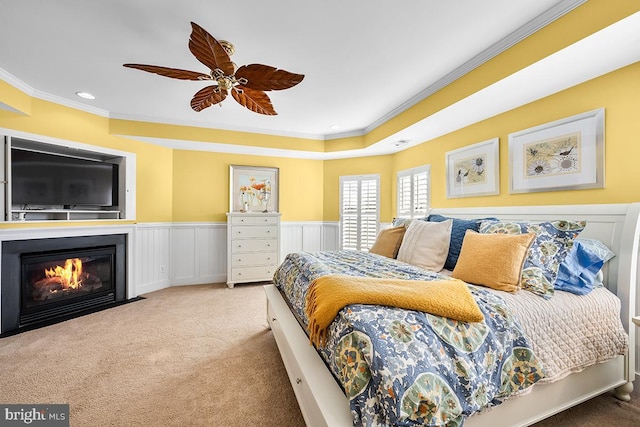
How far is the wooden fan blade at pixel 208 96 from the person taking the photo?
92.0 inches

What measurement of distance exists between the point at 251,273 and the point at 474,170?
3.62 m

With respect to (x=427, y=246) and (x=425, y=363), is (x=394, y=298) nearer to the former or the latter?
(x=425, y=363)

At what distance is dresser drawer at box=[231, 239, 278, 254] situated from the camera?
4418mm

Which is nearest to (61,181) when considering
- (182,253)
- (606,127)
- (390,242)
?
(182,253)

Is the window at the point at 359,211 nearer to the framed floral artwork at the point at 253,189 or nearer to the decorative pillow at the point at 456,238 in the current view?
the framed floral artwork at the point at 253,189

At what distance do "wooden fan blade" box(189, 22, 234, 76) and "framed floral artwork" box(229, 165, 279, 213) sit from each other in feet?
9.37

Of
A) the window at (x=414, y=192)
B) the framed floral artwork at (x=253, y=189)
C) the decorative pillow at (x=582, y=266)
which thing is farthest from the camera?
the framed floral artwork at (x=253, y=189)

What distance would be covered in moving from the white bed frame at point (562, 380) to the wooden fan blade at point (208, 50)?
194cm

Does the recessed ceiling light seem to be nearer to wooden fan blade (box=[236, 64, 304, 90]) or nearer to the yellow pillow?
wooden fan blade (box=[236, 64, 304, 90])

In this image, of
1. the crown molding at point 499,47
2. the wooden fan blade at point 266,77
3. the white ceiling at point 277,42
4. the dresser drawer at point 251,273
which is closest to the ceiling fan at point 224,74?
the wooden fan blade at point 266,77

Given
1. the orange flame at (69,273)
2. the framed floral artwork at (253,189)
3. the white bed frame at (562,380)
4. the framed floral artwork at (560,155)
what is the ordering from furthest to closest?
the framed floral artwork at (253,189) < the orange flame at (69,273) < the framed floral artwork at (560,155) < the white bed frame at (562,380)

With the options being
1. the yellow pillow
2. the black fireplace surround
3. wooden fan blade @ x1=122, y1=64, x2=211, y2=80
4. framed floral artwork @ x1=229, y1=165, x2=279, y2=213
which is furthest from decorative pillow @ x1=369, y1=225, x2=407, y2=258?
the black fireplace surround

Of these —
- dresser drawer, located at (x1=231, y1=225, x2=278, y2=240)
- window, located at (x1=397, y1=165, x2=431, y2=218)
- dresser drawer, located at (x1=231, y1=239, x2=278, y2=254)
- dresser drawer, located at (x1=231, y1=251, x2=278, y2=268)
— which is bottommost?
dresser drawer, located at (x1=231, y1=251, x2=278, y2=268)

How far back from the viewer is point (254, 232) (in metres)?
4.53
